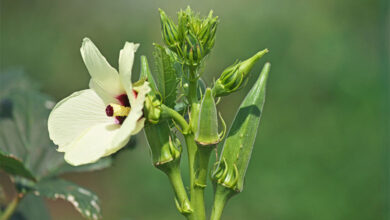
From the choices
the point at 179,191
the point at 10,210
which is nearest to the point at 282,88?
the point at 10,210

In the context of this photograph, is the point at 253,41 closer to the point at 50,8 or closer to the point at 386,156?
the point at 386,156

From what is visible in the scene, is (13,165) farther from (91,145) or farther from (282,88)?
(282,88)

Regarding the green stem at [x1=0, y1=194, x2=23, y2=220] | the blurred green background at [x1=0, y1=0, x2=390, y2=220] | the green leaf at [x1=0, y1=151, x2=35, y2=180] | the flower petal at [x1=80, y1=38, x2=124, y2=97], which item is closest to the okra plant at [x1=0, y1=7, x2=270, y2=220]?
the flower petal at [x1=80, y1=38, x2=124, y2=97]

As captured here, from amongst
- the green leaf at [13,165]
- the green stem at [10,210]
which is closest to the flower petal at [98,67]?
the green leaf at [13,165]

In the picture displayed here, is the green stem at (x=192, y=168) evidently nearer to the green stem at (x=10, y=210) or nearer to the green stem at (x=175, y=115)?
the green stem at (x=175, y=115)

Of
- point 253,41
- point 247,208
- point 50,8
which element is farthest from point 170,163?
point 50,8

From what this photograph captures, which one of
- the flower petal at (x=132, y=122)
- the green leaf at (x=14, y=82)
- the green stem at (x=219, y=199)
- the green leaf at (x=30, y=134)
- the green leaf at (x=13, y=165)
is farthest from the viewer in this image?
the green leaf at (x=14, y=82)
